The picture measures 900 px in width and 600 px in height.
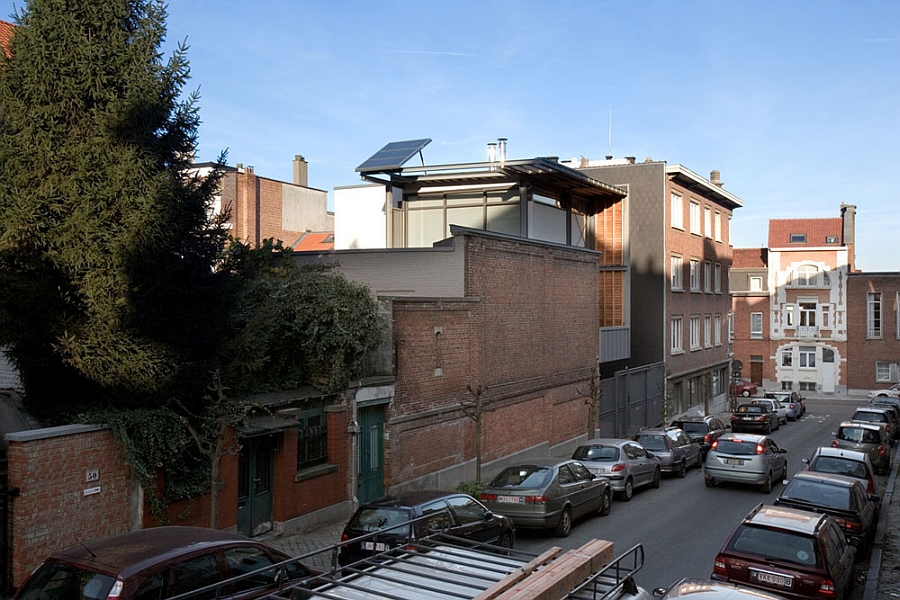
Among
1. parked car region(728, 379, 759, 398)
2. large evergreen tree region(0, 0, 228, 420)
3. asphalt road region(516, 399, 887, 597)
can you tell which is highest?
large evergreen tree region(0, 0, 228, 420)

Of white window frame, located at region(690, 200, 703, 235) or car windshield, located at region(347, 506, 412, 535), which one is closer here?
car windshield, located at region(347, 506, 412, 535)

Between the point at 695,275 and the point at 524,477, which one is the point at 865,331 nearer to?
the point at 695,275

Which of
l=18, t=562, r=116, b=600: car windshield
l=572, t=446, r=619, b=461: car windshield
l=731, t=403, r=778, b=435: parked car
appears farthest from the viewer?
l=731, t=403, r=778, b=435: parked car

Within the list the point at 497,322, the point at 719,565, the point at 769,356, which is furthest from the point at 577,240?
the point at 769,356

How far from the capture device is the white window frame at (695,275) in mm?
41438

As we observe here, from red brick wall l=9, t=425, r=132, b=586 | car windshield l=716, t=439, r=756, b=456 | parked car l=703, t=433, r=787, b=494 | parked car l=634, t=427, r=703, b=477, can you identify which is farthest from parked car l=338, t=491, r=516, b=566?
parked car l=634, t=427, r=703, b=477

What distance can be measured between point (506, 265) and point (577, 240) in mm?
10549

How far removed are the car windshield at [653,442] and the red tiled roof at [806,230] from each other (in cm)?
4635

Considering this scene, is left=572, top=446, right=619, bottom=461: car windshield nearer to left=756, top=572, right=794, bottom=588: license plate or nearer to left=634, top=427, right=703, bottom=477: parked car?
left=634, top=427, right=703, bottom=477: parked car

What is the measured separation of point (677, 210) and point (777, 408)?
12.2 m

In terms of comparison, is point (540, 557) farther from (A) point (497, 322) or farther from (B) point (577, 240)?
(B) point (577, 240)

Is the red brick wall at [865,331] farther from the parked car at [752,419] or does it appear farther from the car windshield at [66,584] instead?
the car windshield at [66,584]

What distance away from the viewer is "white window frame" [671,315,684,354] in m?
38.6

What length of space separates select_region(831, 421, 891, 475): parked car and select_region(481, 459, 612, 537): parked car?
1211 cm
